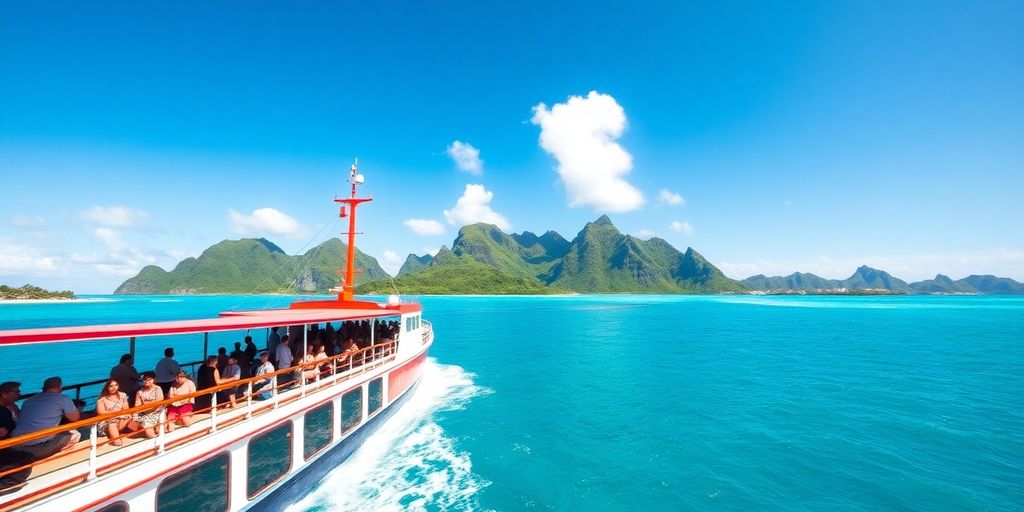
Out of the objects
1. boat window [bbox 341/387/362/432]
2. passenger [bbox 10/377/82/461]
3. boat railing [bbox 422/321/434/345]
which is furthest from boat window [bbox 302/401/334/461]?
boat railing [bbox 422/321/434/345]

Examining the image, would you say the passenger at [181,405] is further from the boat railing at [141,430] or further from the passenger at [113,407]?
the passenger at [113,407]

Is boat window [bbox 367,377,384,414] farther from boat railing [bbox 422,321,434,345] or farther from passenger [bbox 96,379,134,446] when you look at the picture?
passenger [bbox 96,379,134,446]

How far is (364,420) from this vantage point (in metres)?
15.1

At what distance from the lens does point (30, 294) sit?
5807 inches

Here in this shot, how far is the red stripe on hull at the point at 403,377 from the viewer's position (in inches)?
685

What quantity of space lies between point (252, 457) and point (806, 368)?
37.2 metres

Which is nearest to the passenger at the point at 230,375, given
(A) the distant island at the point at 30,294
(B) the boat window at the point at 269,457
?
(B) the boat window at the point at 269,457

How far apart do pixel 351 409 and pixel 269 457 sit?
11.8ft

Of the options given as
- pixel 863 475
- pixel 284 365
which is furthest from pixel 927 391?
pixel 284 365

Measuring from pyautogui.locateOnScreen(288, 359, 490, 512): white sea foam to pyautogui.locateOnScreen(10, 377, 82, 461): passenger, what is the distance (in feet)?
20.4

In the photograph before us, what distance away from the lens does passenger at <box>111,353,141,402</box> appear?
32.4 ft

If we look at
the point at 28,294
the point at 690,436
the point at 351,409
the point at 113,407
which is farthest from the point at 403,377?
the point at 28,294

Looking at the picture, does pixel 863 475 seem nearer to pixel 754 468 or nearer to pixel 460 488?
pixel 754 468

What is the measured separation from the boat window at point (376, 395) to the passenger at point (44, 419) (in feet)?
28.9
